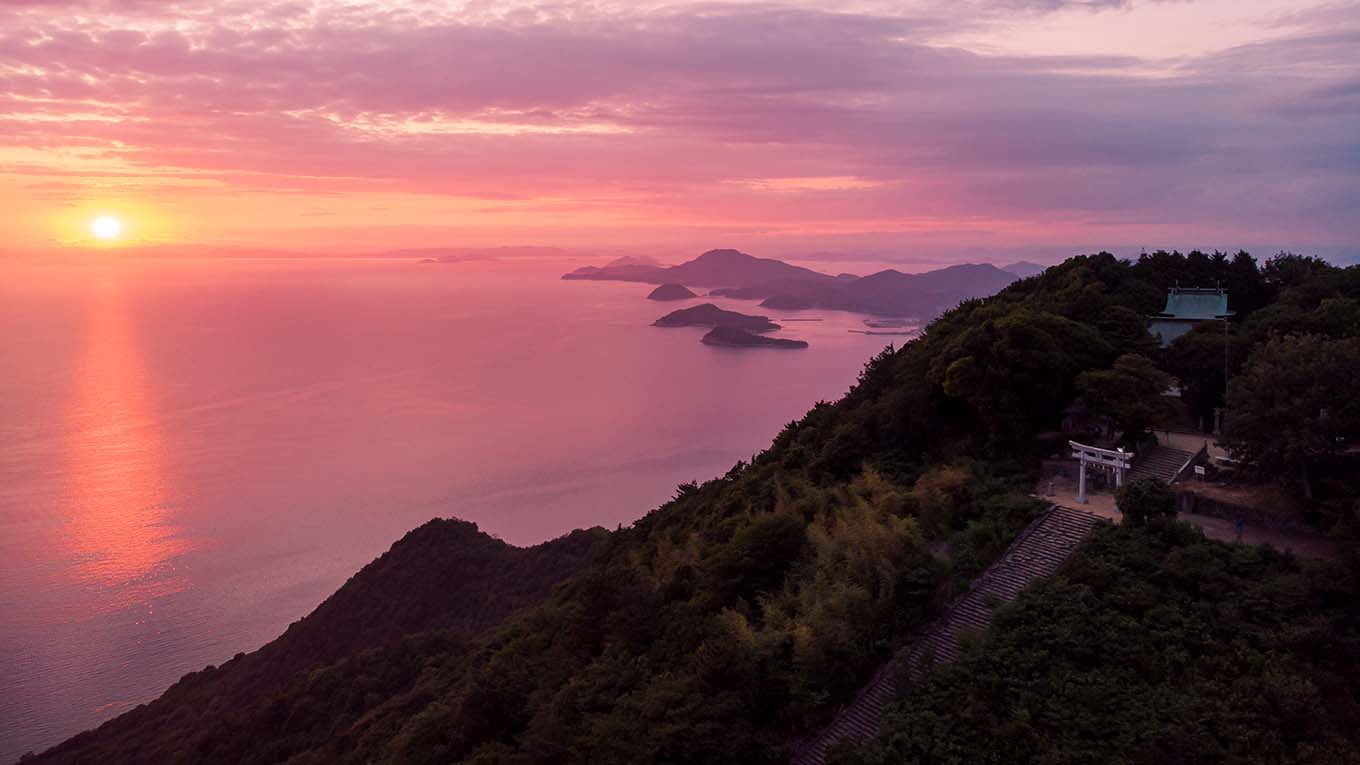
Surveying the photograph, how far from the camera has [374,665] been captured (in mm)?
18859

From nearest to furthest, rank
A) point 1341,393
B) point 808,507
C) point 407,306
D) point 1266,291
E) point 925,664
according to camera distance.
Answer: point 925,664 → point 1341,393 → point 808,507 → point 1266,291 → point 407,306

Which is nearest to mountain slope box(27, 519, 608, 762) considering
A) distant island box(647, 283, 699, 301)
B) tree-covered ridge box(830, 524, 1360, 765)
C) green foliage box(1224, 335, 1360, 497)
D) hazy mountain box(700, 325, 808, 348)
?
tree-covered ridge box(830, 524, 1360, 765)

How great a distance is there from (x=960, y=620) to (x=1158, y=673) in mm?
2097

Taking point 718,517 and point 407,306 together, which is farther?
point 407,306

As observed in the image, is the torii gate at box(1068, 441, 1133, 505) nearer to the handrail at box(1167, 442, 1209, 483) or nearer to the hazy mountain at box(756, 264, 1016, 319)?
the handrail at box(1167, 442, 1209, 483)

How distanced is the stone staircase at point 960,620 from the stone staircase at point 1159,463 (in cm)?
240

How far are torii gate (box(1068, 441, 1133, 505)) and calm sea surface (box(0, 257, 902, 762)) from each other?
2832 centimetres

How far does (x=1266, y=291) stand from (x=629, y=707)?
775 inches

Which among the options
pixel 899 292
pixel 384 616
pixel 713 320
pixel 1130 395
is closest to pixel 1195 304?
pixel 1130 395

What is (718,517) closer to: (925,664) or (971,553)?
(971,553)

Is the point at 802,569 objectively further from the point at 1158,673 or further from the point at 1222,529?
the point at 1222,529

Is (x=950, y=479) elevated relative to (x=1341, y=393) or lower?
lower

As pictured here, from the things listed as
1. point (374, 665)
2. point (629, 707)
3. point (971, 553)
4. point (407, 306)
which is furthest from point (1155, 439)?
point (407, 306)

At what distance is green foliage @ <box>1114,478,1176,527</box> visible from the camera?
9.93 meters
